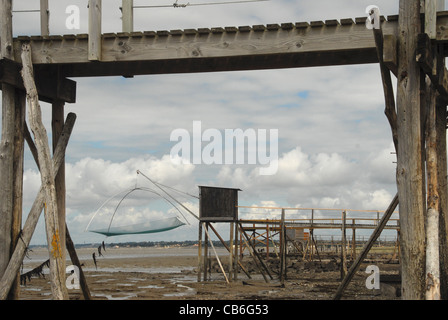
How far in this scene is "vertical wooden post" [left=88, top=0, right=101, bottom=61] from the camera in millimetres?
10023

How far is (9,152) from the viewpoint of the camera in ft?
33.3

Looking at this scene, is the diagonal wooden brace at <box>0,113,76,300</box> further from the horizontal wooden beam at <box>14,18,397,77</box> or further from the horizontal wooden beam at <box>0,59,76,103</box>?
the horizontal wooden beam at <box>14,18,397,77</box>

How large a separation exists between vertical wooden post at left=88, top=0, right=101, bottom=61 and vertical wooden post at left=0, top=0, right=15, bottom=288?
1.47 m


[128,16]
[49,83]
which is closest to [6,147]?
[49,83]

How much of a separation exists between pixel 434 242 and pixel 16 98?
7337 millimetres

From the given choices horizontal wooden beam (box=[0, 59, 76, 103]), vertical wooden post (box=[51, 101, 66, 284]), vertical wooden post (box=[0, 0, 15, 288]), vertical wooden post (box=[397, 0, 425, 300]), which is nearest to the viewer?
vertical wooden post (box=[397, 0, 425, 300])

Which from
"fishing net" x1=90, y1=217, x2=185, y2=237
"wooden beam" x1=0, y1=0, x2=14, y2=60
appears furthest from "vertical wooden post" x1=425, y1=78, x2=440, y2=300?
"fishing net" x1=90, y1=217, x2=185, y2=237

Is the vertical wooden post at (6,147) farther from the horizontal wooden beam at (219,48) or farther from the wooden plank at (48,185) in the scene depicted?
the wooden plank at (48,185)

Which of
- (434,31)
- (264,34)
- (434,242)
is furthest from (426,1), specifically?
(434,242)

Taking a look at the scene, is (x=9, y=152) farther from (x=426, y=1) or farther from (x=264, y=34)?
(x=426, y=1)

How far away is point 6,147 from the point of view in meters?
10.1

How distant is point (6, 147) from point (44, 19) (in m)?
2.50
